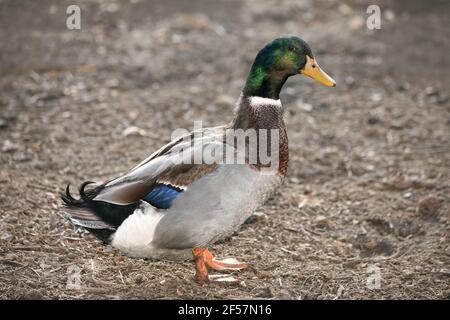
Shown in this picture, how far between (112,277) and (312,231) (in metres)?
1.39

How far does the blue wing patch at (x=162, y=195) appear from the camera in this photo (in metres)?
3.24

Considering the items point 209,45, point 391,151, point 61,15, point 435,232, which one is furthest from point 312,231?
point 61,15

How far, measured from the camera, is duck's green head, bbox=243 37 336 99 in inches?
136

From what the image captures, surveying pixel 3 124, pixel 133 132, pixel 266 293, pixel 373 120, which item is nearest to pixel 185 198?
pixel 266 293

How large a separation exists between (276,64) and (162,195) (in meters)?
0.96

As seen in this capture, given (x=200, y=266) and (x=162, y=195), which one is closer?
(x=162, y=195)

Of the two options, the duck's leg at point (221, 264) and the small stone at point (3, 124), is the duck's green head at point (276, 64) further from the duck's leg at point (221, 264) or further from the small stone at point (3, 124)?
the small stone at point (3, 124)

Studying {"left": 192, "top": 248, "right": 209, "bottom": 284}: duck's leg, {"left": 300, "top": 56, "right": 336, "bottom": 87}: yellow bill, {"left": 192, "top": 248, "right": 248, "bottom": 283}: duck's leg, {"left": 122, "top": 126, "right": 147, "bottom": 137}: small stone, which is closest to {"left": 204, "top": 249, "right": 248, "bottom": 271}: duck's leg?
{"left": 192, "top": 248, "right": 248, "bottom": 283}: duck's leg

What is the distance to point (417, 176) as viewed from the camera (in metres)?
4.80

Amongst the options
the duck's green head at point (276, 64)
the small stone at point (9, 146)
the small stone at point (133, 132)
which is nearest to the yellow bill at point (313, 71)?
the duck's green head at point (276, 64)

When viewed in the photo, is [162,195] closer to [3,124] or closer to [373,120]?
[3,124]

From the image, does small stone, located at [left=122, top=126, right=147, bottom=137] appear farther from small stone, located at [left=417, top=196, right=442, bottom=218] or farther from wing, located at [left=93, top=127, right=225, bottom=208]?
small stone, located at [left=417, top=196, right=442, bottom=218]

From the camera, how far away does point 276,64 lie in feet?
11.4

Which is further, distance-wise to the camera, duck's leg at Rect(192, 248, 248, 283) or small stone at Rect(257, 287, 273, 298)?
duck's leg at Rect(192, 248, 248, 283)
